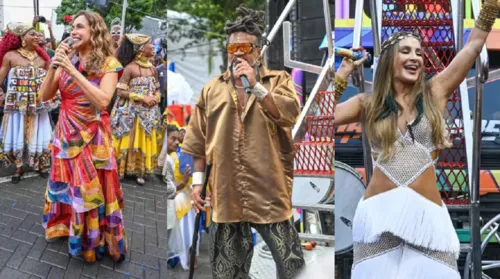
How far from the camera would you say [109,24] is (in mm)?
3035

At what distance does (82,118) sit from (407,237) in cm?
162

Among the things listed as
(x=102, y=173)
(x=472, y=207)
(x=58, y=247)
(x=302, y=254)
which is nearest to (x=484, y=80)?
(x=472, y=207)

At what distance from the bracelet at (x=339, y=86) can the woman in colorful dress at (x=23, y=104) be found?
1411 mm

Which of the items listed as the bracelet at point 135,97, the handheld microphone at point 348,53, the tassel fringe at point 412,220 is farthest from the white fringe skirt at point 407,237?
the bracelet at point 135,97

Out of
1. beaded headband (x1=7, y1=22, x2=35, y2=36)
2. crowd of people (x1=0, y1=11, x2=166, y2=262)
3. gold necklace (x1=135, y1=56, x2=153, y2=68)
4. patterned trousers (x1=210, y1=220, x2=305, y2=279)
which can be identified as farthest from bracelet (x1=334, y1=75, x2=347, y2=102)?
beaded headband (x1=7, y1=22, x2=35, y2=36)

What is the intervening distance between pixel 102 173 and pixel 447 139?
167 centimetres

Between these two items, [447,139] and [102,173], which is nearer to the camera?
[447,139]

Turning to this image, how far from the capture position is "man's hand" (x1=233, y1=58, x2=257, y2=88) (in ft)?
8.31

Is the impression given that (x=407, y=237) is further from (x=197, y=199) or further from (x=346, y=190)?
(x=197, y=199)

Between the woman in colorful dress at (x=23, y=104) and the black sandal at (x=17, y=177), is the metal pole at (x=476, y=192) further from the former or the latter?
the black sandal at (x=17, y=177)

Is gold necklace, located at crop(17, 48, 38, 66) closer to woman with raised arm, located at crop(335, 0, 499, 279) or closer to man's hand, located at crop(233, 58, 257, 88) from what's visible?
man's hand, located at crop(233, 58, 257, 88)

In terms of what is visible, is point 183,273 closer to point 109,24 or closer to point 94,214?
point 94,214

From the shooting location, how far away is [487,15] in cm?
255

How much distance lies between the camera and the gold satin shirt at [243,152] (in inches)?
104
